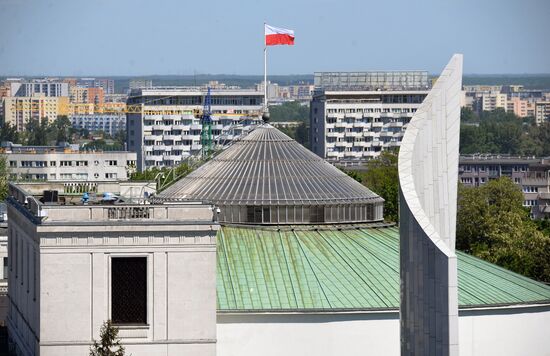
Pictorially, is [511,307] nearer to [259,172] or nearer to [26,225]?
[259,172]

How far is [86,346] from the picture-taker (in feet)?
192

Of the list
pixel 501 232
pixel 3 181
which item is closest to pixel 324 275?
pixel 501 232

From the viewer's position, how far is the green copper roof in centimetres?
6250

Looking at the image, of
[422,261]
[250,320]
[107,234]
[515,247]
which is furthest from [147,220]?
[515,247]

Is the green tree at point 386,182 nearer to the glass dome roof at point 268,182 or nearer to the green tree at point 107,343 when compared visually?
the glass dome roof at point 268,182

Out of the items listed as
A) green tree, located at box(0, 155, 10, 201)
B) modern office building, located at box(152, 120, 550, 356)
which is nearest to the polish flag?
modern office building, located at box(152, 120, 550, 356)

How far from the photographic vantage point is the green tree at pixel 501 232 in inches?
3743

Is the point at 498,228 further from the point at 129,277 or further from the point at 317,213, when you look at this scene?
the point at 129,277

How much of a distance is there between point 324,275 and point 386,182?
258ft

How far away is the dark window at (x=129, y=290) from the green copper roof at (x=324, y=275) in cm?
353

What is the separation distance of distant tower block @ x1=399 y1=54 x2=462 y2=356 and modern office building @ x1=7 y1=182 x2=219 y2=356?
7.12m

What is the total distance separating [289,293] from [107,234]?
7116 mm

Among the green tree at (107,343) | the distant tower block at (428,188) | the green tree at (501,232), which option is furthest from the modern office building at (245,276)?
the green tree at (501,232)

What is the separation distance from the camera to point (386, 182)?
143m
